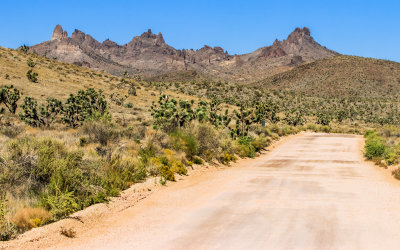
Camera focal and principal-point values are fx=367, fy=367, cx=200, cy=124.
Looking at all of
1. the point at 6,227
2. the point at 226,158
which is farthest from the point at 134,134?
the point at 6,227

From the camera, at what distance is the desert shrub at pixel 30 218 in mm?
7586

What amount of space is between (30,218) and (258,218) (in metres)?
5.04

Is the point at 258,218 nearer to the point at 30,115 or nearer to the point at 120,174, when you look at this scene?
the point at 120,174

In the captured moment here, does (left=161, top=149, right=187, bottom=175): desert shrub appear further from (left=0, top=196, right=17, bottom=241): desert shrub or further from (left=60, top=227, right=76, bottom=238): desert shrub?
(left=0, top=196, right=17, bottom=241): desert shrub

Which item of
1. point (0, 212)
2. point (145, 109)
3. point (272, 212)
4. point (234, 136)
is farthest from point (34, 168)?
point (145, 109)

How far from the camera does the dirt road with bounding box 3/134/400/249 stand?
6.89m

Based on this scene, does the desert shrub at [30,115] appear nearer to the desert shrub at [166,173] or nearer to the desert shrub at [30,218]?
the desert shrub at [166,173]

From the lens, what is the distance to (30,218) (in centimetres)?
792

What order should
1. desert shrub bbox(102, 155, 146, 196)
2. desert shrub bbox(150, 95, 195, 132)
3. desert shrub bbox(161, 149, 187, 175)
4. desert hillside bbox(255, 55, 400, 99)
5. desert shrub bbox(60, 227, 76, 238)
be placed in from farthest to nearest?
1. desert hillside bbox(255, 55, 400, 99)
2. desert shrub bbox(150, 95, 195, 132)
3. desert shrub bbox(161, 149, 187, 175)
4. desert shrub bbox(102, 155, 146, 196)
5. desert shrub bbox(60, 227, 76, 238)

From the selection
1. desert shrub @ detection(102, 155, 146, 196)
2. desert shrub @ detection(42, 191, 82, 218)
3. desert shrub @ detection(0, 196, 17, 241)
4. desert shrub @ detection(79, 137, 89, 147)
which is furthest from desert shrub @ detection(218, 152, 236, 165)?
desert shrub @ detection(0, 196, 17, 241)

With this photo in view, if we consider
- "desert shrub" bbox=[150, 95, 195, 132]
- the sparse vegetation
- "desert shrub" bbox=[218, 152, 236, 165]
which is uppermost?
"desert shrub" bbox=[150, 95, 195, 132]

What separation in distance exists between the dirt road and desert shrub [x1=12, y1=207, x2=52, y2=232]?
1.10 meters

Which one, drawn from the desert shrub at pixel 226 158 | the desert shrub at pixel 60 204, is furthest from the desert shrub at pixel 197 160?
the desert shrub at pixel 60 204

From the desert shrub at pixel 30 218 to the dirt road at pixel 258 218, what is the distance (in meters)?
1.10
